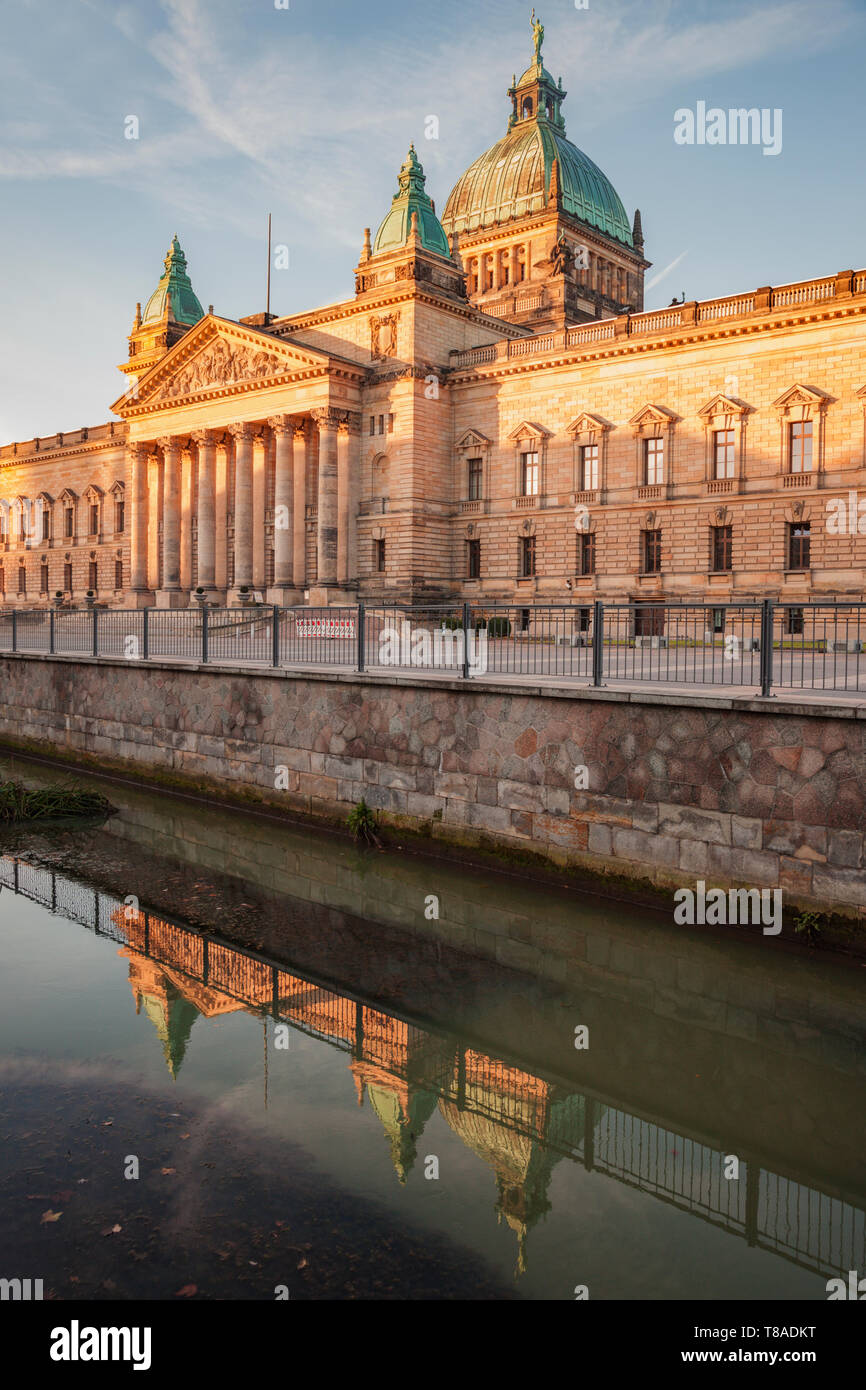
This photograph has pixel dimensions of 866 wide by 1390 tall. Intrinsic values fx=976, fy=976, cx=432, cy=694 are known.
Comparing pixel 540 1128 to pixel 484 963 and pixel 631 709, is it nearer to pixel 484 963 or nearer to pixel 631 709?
pixel 484 963

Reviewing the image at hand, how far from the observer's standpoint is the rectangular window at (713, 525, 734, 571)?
1417 inches

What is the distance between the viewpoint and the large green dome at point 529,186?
194 feet

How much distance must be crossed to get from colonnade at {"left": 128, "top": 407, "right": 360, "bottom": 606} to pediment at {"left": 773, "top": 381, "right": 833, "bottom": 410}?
61.6 feet

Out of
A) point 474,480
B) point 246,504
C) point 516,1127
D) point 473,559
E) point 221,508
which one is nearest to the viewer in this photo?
point 516,1127

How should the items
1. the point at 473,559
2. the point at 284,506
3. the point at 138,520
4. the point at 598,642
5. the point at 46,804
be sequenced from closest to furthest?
the point at 598,642 → the point at 46,804 → the point at 473,559 → the point at 284,506 → the point at 138,520

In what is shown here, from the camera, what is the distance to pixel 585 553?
40.2 metres

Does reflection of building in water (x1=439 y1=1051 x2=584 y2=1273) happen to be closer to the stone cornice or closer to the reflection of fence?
the reflection of fence

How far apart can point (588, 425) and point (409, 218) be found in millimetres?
13128

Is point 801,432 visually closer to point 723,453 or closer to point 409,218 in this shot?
point 723,453

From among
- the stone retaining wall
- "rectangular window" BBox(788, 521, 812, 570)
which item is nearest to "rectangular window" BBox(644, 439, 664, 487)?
"rectangular window" BBox(788, 521, 812, 570)

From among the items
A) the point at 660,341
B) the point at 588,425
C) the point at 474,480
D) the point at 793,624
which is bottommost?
the point at 793,624

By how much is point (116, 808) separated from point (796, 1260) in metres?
14.4

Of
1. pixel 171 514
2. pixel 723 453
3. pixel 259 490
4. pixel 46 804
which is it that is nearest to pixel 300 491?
pixel 259 490
